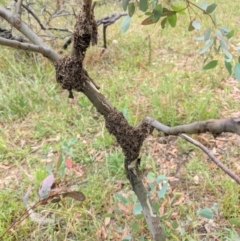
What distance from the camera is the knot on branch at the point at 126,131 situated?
36.8 inches

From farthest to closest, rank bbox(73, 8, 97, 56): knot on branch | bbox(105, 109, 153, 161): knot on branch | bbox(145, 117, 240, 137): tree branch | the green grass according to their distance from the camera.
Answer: the green grass, bbox(105, 109, 153, 161): knot on branch, bbox(73, 8, 97, 56): knot on branch, bbox(145, 117, 240, 137): tree branch

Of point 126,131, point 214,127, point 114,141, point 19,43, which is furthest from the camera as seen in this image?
point 114,141

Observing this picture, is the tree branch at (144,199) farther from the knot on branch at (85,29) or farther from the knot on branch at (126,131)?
the knot on branch at (85,29)

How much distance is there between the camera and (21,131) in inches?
79.5

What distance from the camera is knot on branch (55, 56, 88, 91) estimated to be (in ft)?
2.70

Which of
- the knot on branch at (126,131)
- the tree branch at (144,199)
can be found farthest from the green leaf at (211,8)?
the tree branch at (144,199)

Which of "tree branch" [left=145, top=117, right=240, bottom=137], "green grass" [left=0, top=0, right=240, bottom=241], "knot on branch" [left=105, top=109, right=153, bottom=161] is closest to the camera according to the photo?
"tree branch" [left=145, top=117, right=240, bottom=137]

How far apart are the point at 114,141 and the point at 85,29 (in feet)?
3.70

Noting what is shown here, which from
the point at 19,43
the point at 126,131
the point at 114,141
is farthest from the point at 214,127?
the point at 114,141

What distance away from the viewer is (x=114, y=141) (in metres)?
1.84

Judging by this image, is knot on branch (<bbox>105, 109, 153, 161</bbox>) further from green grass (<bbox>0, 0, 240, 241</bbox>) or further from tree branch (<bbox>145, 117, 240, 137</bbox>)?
green grass (<bbox>0, 0, 240, 241</bbox>)

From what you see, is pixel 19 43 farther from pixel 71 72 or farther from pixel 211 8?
pixel 211 8

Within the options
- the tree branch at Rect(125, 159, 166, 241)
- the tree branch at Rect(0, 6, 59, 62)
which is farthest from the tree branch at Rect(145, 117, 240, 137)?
the tree branch at Rect(0, 6, 59, 62)

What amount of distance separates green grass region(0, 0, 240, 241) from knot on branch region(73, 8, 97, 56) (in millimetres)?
575
